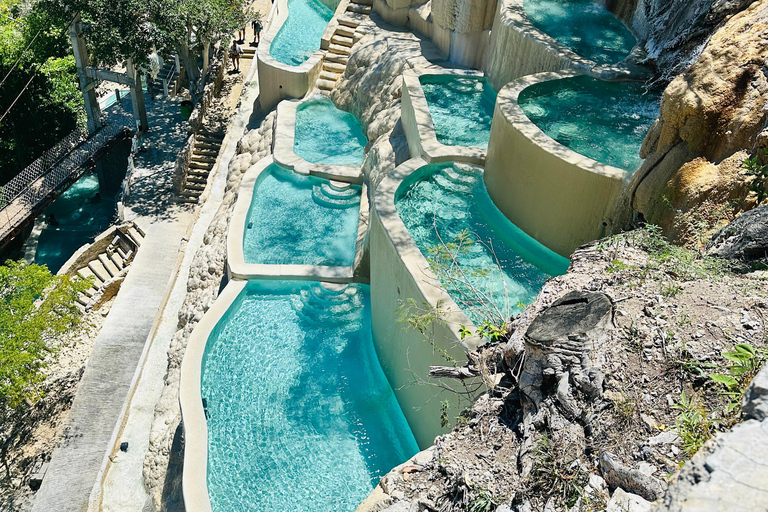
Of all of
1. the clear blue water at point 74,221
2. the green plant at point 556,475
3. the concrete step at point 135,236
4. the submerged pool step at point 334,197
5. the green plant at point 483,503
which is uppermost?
the green plant at point 556,475

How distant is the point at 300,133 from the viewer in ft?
58.1

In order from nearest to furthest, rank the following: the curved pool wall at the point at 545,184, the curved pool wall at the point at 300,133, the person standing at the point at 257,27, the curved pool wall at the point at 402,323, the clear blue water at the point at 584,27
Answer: the curved pool wall at the point at 402,323 → the curved pool wall at the point at 545,184 → the clear blue water at the point at 584,27 → the curved pool wall at the point at 300,133 → the person standing at the point at 257,27

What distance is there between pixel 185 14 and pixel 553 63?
39.7 feet

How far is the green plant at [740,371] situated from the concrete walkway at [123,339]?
1164 cm

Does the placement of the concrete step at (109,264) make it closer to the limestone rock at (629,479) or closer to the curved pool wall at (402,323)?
the curved pool wall at (402,323)

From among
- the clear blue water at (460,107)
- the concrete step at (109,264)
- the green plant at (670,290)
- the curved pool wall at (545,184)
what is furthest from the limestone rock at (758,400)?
the concrete step at (109,264)

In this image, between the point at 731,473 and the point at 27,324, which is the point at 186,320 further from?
the point at 731,473

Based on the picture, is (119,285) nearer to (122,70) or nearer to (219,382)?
(219,382)

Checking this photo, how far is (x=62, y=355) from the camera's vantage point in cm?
1600

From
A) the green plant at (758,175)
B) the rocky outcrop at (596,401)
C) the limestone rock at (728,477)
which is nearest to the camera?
the limestone rock at (728,477)

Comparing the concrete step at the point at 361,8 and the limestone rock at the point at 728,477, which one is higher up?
the limestone rock at the point at 728,477

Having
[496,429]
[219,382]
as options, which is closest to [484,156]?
[219,382]

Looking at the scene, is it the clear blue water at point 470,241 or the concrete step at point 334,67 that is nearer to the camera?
the clear blue water at point 470,241

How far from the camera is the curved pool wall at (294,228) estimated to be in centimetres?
1240
